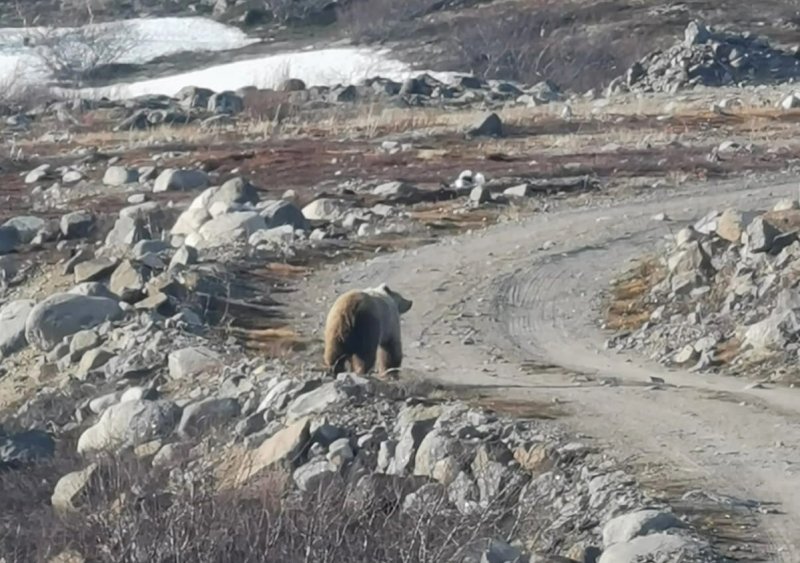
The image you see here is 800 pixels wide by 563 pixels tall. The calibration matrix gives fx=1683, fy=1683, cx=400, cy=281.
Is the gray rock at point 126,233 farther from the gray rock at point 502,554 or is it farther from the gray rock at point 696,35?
the gray rock at point 696,35

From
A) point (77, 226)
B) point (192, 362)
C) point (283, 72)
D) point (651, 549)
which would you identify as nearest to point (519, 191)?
point (77, 226)

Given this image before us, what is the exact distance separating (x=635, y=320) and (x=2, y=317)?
7.25m

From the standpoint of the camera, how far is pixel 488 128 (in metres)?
34.0

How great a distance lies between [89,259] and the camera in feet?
66.7

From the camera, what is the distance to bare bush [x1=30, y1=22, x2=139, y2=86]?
233 feet

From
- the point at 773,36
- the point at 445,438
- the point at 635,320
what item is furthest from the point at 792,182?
the point at 773,36

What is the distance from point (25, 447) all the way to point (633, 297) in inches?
236

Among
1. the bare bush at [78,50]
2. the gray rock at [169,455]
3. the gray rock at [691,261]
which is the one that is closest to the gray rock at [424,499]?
the gray rock at [169,455]

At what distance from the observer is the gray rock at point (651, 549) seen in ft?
26.6

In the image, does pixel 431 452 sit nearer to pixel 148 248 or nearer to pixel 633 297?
pixel 633 297

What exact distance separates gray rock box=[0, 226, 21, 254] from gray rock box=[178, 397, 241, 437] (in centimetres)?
1099

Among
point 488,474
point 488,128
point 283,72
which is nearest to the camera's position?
point 488,474

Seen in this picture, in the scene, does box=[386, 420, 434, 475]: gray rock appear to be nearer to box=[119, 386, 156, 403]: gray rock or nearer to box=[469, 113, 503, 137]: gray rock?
box=[119, 386, 156, 403]: gray rock

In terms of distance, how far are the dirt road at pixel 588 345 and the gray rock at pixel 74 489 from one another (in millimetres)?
3078
